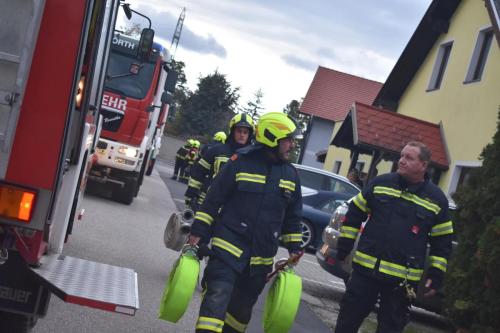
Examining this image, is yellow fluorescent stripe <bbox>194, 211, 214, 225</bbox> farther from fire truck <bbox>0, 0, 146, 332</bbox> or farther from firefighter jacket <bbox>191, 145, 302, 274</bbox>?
fire truck <bbox>0, 0, 146, 332</bbox>

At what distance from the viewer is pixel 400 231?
7.00 metres

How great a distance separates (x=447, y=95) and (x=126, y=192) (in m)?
9.53

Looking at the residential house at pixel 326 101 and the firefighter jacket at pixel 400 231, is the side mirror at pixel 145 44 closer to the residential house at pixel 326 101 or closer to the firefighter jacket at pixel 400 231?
the firefighter jacket at pixel 400 231

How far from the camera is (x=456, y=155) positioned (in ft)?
72.1

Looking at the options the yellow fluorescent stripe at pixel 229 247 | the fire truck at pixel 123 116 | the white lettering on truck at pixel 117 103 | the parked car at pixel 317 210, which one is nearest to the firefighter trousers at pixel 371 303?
the yellow fluorescent stripe at pixel 229 247

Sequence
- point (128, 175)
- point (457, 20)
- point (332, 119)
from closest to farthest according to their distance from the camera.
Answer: point (128, 175)
point (457, 20)
point (332, 119)

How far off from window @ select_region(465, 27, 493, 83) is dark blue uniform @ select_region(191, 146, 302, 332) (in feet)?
55.0

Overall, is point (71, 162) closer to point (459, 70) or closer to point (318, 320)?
point (318, 320)

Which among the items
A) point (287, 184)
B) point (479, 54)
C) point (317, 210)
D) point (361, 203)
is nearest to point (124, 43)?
point (317, 210)

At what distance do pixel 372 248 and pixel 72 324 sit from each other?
2.45m

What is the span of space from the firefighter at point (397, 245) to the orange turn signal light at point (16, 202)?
2917mm

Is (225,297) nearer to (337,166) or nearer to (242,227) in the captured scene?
(242,227)

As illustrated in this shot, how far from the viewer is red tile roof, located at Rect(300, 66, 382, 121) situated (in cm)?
5659

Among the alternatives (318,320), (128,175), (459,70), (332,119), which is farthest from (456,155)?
(332,119)
